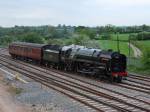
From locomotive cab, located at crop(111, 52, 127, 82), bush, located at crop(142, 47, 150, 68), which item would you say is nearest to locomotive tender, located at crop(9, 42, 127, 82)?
locomotive cab, located at crop(111, 52, 127, 82)

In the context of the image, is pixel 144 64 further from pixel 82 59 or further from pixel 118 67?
pixel 118 67

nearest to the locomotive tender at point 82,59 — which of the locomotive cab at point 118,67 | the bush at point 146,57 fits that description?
the locomotive cab at point 118,67

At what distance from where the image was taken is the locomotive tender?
32188 mm

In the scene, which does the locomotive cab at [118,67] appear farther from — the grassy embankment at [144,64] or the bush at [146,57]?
the bush at [146,57]

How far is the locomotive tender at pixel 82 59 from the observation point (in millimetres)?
32188

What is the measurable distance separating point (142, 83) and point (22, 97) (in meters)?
10.9

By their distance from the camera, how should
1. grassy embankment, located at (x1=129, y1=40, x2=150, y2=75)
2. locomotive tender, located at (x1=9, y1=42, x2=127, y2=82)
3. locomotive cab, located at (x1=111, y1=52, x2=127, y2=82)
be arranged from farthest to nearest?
grassy embankment, located at (x1=129, y1=40, x2=150, y2=75), locomotive tender, located at (x1=9, y1=42, x2=127, y2=82), locomotive cab, located at (x1=111, y1=52, x2=127, y2=82)

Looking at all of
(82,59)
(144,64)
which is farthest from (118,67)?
(144,64)

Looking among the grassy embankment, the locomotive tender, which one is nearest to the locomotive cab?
the locomotive tender

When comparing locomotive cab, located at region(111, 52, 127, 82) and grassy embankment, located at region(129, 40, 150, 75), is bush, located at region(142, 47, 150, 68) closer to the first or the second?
grassy embankment, located at region(129, 40, 150, 75)

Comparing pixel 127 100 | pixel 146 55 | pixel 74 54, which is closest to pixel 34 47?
pixel 74 54

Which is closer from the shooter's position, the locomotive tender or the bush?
the locomotive tender

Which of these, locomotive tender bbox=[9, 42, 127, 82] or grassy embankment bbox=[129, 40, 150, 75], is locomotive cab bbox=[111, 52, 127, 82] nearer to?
locomotive tender bbox=[9, 42, 127, 82]

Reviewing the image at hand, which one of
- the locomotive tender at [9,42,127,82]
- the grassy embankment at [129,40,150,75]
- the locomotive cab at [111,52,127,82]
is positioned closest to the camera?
the locomotive cab at [111,52,127,82]
